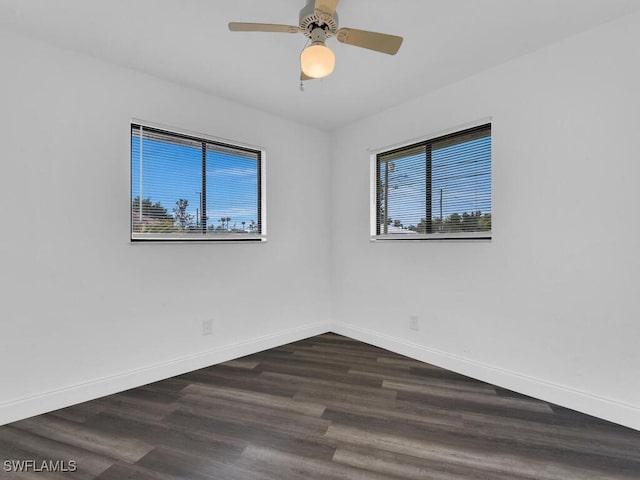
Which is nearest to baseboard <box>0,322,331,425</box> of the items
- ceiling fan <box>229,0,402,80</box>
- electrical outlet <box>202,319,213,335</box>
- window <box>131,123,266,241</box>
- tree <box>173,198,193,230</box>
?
electrical outlet <box>202,319,213,335</box>

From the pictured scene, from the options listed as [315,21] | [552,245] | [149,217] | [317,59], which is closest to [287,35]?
[315,21]

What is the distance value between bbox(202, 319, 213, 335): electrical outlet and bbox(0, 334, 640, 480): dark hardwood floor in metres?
0.42

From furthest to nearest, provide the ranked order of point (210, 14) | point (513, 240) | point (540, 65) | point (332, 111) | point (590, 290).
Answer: point (332, 111), point (513, 240), point (540, 65), point (590, 290), point (210, 14)

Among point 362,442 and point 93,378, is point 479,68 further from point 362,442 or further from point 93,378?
point 93,378

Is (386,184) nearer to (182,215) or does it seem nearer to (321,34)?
(321,34)

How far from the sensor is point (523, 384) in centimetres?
231

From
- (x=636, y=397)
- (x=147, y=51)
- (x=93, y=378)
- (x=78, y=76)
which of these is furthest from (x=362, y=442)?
(x=78, y=76)

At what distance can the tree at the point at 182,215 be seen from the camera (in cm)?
277

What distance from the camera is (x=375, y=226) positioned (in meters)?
3.50

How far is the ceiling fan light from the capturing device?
58.8 inches

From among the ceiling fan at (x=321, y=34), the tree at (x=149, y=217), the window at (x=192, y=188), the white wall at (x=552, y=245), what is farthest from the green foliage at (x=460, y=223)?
the tree at (x=149, y=217)

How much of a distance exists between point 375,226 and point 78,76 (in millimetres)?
2898

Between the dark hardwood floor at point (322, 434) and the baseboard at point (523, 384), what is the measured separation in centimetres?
7

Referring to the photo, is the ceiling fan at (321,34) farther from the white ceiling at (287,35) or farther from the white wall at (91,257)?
the white wall at (91,257)
